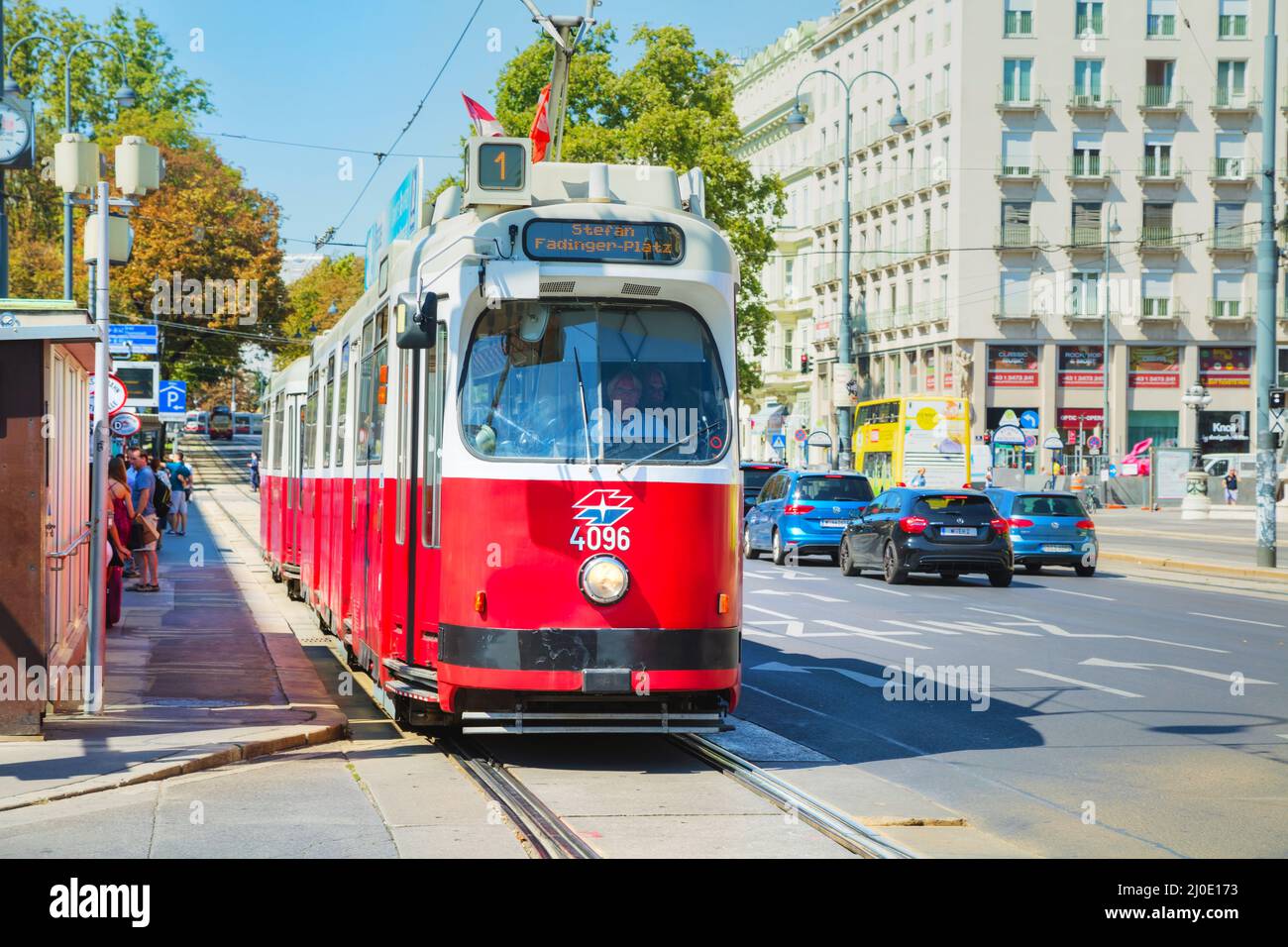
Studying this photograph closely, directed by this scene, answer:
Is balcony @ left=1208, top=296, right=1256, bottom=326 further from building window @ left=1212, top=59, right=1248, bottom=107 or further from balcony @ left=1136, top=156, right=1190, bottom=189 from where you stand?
building window @ left=1212, top=59, right=1248, bottom=107

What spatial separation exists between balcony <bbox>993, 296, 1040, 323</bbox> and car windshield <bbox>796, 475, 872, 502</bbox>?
3999 centimetres

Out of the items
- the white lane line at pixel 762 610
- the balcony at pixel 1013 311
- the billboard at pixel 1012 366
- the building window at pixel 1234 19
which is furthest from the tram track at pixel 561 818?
the building window at pixel 1234 19

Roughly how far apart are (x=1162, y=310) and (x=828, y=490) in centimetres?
4388

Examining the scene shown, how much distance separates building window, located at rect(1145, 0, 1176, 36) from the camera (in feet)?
237

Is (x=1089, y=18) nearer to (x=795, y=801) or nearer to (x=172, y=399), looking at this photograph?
(x=172, y=399)

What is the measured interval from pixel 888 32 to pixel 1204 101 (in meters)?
14.5

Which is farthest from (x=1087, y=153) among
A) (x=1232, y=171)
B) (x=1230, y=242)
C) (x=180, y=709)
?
(x=180, y=709)

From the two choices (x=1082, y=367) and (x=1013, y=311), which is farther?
(x=1082, y=367)

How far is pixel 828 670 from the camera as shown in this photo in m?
15.6

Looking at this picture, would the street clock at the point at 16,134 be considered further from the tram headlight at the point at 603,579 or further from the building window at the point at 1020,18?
the building window at the point at 1020,18

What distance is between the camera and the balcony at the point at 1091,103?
236 ft

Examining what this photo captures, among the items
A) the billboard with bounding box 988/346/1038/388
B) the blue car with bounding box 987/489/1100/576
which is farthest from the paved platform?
the billboard with bounding box 988/346/1038/388

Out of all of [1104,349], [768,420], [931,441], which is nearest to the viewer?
[931,441]

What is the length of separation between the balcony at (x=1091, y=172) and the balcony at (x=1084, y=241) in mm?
1752
